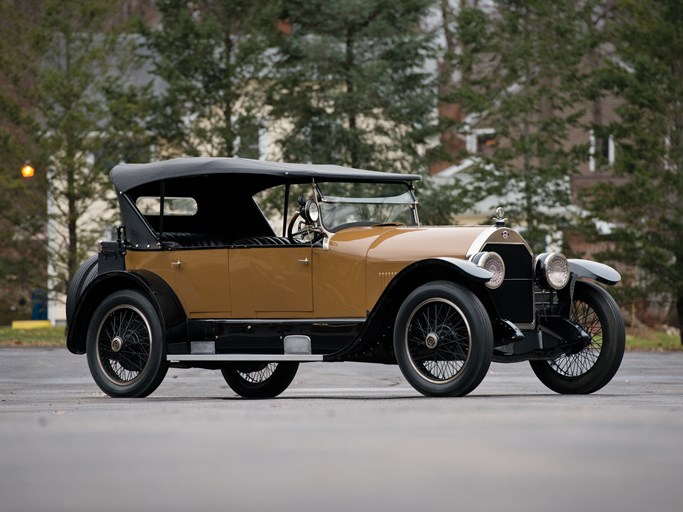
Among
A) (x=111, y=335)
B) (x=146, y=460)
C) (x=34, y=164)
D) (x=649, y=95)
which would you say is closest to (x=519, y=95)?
(x=649, y=95)

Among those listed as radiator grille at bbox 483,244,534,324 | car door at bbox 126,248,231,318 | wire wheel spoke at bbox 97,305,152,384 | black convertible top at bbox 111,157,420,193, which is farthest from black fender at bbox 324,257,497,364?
wire wheel spoke at bbox 97,305,152,384

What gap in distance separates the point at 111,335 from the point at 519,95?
23.1 meters

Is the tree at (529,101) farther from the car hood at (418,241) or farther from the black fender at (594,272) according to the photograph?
the car hood at (418,241)

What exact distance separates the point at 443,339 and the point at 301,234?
7.18ft

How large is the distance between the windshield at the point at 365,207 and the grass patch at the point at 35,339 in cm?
1599

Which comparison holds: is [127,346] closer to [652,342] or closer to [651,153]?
[651,153]

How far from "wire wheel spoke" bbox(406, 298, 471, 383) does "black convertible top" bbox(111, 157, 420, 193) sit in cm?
188

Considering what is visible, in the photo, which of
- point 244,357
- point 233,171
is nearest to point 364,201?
point 233,171

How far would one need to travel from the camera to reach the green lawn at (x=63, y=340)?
91.1 feet

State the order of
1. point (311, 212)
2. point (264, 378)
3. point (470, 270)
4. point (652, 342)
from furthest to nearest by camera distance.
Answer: point (652, 342), point (264, 378), point (311, 212), point (470, 270)

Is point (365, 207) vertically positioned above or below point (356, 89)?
below

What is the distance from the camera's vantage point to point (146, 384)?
40.2 ft

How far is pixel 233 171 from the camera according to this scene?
12.6 m

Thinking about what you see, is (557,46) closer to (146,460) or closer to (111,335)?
(111,335)
